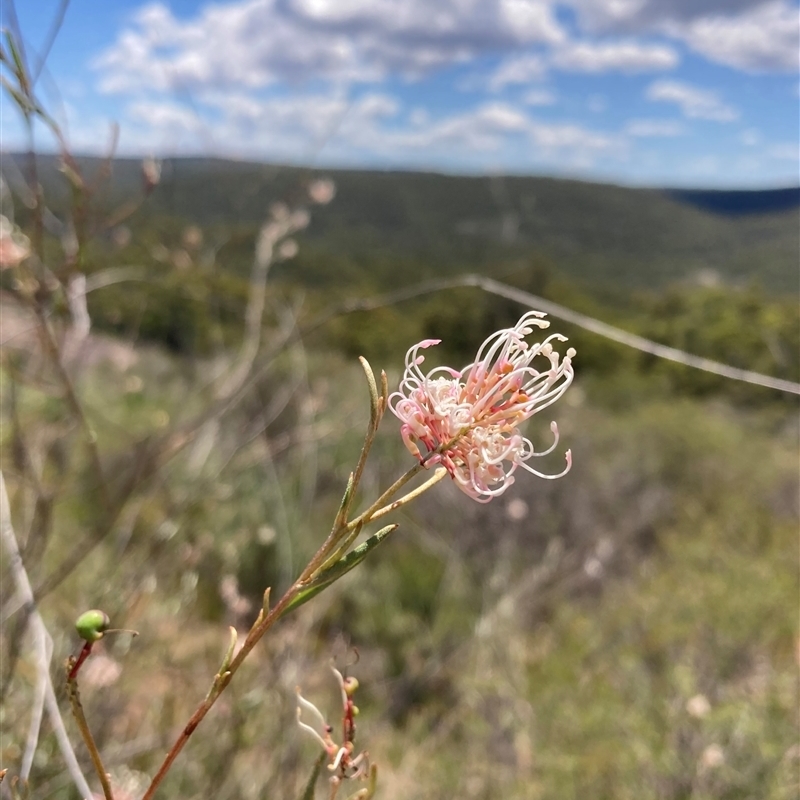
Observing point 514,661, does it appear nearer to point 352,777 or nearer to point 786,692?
point 786,692

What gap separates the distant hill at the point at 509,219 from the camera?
2514 mm

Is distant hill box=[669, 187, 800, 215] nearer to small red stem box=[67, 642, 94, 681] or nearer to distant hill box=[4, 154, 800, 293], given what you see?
distant hill box=[4, 154, 800, 293]

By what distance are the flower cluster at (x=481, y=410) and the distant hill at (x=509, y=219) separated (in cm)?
113

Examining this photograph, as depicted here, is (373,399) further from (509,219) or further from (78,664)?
(509,219)

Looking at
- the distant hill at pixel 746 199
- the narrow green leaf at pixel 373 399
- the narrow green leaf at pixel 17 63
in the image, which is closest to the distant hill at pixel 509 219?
the distant hill at pixel 746 199

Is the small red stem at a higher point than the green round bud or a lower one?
lower

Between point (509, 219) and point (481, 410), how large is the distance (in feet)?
5.48

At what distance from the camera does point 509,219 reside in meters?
2.10

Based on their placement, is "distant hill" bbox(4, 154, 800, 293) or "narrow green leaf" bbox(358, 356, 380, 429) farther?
"distant hill" bbox(4, 154, 800, 293)

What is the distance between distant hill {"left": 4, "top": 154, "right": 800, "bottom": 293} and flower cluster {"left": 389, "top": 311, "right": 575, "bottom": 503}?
1.13m

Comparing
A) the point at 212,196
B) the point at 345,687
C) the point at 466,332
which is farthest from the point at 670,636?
the point at 466,332

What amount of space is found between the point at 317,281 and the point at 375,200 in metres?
4.67

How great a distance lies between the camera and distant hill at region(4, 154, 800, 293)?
251cm

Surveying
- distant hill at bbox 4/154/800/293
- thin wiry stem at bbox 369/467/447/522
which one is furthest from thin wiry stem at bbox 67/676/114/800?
distant hill at bbox 4/154/800/293
